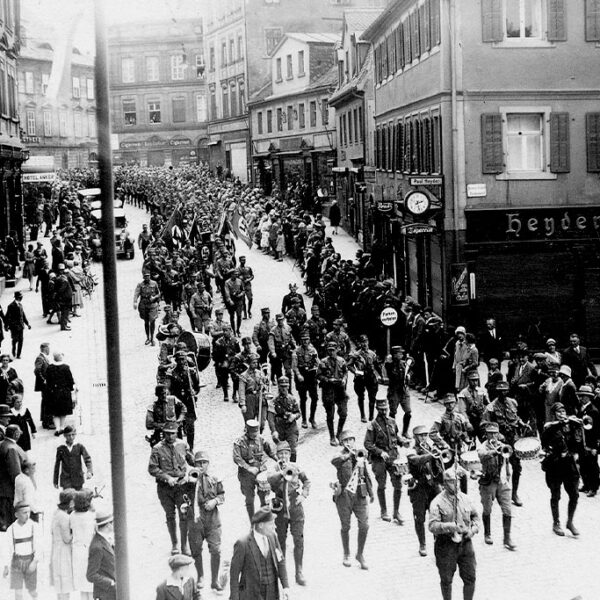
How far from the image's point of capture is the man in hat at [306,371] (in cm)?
1811

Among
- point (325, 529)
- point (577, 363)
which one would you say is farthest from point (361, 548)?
point (577, 363)

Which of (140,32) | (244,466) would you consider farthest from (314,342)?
(140,32)

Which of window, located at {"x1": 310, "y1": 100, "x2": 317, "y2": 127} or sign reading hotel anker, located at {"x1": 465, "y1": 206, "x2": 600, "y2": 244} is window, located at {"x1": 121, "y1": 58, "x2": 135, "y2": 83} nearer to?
window, located at {"x1": 310, "y1": 100, "x2": 317, "y2": 127}

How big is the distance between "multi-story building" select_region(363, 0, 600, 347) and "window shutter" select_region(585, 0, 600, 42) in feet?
0.08

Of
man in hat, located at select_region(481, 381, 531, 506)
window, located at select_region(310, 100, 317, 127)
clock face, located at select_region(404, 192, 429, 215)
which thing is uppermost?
window, located at select_region(310, 100, 317, 127)

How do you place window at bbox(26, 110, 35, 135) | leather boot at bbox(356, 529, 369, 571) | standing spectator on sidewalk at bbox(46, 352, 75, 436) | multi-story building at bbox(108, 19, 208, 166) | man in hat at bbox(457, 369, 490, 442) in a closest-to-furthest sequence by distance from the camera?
leather boot at bbox(356, 529, 369, 571), man in hat at bbox(457, 369, 490, 442), standing spectator on sidewalk at bbox(46, 352, 75, 436), window at bbox(26, 110, 35, 135), multi-story building at bbox(108, 19, 208, 166)

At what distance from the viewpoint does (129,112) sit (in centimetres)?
9406

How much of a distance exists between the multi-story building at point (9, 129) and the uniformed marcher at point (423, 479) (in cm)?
2364

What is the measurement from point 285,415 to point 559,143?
11.9 m

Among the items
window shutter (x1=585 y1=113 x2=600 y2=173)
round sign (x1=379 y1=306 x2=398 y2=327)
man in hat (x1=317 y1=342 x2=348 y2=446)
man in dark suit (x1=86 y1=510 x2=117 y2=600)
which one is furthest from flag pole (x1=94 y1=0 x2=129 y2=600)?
window shutter (x1=585 y1=113 x2=600 y2=173)

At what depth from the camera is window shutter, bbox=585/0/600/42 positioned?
23.9m

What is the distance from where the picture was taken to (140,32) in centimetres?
9419

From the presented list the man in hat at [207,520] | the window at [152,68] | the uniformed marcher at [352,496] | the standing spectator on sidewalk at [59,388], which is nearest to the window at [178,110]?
the window at [152,68]

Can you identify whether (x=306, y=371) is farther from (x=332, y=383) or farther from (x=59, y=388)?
(x=59, y=388)
